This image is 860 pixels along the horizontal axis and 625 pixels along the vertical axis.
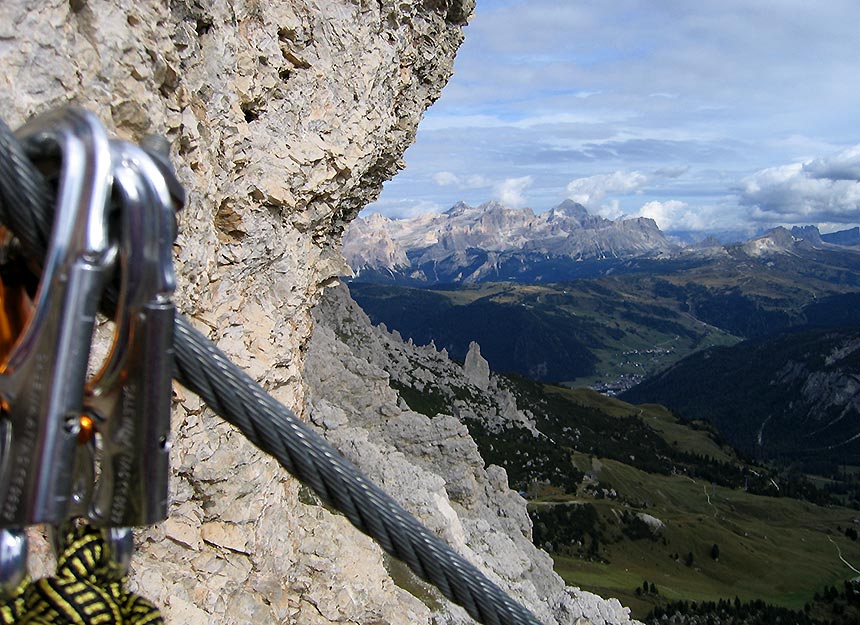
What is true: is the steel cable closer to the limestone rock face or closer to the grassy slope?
the limestone rock face

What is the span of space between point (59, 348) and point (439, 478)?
109 ft

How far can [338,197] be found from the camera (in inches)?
696

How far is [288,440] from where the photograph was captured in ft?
10.1

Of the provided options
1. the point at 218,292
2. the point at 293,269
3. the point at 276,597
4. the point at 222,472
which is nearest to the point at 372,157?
the point at 293,269

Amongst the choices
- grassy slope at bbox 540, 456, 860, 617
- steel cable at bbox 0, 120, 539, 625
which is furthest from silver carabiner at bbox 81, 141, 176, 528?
→ grassy slope at bbox 540, 456, 860, 617

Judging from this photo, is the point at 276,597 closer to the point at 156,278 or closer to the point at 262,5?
the point at 262,5

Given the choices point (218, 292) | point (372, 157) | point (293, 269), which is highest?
point (372, 157)

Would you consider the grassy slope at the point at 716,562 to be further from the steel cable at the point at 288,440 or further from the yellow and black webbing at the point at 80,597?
the yellow and black webbing at the point at 80,597

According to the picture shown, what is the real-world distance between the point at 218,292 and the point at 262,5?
6.16 meters

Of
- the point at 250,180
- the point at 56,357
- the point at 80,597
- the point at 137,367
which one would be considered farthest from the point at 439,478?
the point at 56,357

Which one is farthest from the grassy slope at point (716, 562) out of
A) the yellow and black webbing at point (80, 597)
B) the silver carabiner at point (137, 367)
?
the silver carabiner at point (137, 367)

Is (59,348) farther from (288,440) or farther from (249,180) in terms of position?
(249,180)

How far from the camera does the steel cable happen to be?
7.93ft

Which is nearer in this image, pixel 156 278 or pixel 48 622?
pixel 156 278
